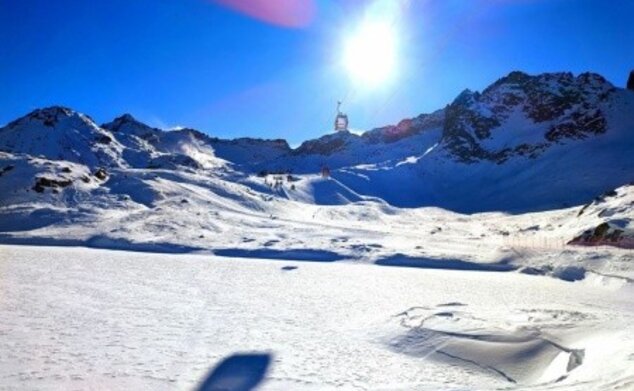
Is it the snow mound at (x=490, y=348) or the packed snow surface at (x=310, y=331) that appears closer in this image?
the packed snow surface at (x=310, y=331)

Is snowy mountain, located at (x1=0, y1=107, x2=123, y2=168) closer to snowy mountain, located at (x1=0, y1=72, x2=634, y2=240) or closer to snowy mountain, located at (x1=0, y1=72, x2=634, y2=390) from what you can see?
snowy mountain, located at (x1=0, y1=72, x2=634, y2=240)

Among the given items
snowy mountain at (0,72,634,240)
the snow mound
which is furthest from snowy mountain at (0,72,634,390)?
snowy mountain at (0,72,634,240)

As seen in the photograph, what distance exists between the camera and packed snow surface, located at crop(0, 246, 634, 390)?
8.60 meters

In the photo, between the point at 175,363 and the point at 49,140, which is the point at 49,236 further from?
the point at 49,140

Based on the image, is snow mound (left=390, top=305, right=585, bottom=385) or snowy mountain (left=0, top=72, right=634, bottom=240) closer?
snow mound (left=390, top=305, right=585, bottom=385)

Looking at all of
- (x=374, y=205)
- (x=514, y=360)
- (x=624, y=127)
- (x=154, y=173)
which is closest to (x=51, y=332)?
(x=514, y=360)

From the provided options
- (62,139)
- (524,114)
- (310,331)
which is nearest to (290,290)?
(310,331)

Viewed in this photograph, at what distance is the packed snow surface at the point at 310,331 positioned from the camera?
8.60 m

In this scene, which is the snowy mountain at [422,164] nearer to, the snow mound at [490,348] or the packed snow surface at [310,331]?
the packed snow surface at [310,331]

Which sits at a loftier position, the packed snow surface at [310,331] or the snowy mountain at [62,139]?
the snowy mountain at [62,139]

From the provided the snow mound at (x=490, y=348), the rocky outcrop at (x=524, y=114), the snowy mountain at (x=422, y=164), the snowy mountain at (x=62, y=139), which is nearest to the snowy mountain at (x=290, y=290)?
the snow mound at (x=490, y=348)

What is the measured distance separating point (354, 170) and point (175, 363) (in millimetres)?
82882

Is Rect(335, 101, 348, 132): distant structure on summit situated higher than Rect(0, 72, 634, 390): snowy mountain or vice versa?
Rect(335, 101, 348, 132): distant structure on summit

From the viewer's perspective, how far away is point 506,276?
2262 cm
